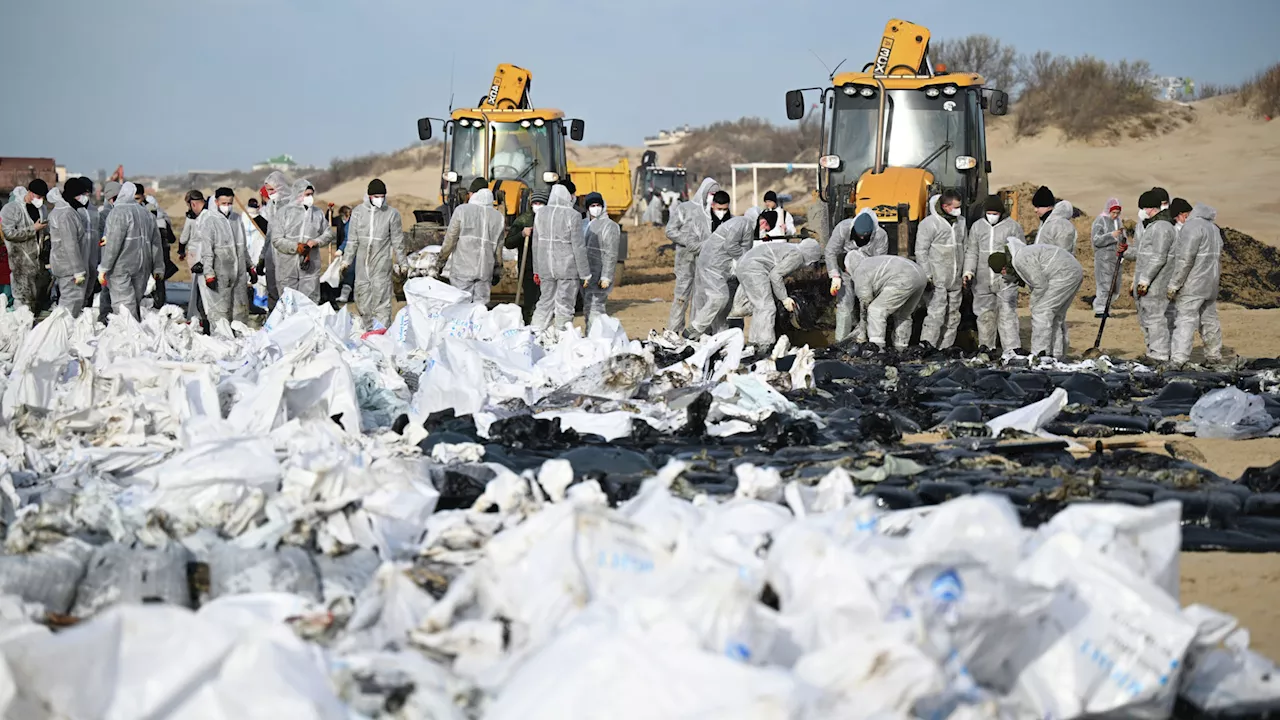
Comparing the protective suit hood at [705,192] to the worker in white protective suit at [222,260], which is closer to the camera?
the worker in white protective suit at [222,260]

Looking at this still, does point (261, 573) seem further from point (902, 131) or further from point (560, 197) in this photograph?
point (902, 131)

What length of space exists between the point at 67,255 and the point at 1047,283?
29.9 ft

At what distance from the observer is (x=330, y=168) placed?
63.5 meters

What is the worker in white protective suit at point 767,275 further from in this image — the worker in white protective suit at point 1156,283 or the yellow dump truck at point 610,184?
the yellow dump truck at point 610,184

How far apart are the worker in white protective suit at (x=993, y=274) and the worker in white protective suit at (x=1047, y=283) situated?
34 cm

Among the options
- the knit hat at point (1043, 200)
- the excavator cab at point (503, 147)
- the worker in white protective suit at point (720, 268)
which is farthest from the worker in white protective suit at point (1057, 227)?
the excavator cab at point (503, 147)

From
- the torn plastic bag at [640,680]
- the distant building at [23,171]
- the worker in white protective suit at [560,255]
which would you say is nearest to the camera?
the torn plastic bag at [640,680]

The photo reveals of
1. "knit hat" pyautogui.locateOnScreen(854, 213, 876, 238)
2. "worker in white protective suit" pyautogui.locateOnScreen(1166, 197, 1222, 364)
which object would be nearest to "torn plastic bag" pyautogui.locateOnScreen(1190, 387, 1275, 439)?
"worker in white protective suit" pyautogui.locateOnScreen(1166, 197, 1222, 364)

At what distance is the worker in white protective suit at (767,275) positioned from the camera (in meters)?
10.4

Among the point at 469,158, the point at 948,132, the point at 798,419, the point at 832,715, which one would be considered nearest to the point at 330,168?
→ the point at 469,158

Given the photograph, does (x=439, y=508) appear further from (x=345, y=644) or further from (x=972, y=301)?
(x=972, y=301)

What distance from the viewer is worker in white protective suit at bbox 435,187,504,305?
12219mm

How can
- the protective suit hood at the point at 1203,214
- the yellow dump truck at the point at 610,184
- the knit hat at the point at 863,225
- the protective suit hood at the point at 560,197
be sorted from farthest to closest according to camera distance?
1. the yellow dump truck at the point at 610,184
2. the protective suit hood at the point at 560,197
3. the knit hat at the point at 863,225
4. the protective suit hood at the point at 1203,214

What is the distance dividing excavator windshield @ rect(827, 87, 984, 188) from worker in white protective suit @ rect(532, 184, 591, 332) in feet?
9.21
